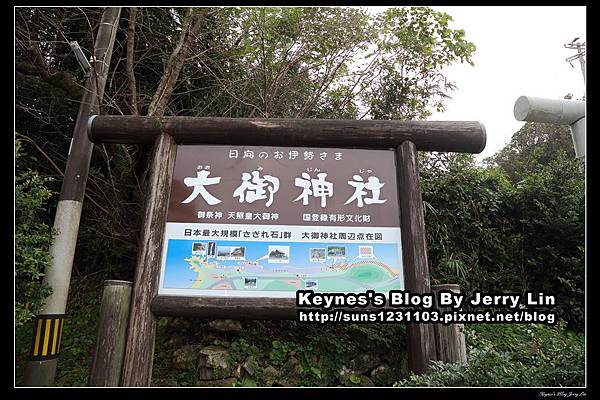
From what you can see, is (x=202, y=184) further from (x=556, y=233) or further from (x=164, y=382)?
(x=556, y=233)

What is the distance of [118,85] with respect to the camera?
18.0 feet

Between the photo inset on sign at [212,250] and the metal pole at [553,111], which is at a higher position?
the metal pole at [553,111]

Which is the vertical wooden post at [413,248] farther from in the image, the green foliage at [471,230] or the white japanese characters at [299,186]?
the green foliage at [471,230]

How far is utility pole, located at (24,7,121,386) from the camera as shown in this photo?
334 centimetres

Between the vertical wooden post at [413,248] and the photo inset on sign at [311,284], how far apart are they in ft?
2.54

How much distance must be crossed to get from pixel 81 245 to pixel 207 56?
3.25 metres

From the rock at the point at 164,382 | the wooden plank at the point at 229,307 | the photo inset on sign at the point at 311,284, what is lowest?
the rock at the point at 164,382

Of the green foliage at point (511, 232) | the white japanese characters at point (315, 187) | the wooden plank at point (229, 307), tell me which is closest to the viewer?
the wooden plank at point (229, 307)

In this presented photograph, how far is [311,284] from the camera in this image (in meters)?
3.20

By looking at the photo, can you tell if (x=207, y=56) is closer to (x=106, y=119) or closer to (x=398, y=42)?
(x=106, y=119)

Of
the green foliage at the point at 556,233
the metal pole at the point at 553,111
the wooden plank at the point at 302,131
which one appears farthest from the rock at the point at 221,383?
the metal pole at the point at 553,111

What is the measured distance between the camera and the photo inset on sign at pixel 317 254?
129 inches

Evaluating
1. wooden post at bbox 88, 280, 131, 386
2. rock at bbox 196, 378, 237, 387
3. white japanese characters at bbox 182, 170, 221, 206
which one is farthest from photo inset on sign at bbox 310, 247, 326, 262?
wooden post at bbox 88, 280, 131, 386

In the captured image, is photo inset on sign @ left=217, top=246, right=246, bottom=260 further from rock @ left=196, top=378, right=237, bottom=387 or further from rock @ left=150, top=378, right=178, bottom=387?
rock @ left=150, top=378, right=178, bottom=387
